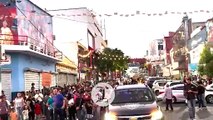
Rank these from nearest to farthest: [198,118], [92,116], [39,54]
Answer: [92,116], [198,118], [39,54]

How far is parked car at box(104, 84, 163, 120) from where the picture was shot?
44.2ft

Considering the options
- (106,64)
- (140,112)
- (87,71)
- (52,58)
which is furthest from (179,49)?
(140,112)

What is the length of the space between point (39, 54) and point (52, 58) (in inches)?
231

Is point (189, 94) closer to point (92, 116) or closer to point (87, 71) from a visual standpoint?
point (92, 116)

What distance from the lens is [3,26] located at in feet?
102

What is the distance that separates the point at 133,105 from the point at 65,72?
37734mm

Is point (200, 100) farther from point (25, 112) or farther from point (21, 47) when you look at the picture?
point (21, 47)

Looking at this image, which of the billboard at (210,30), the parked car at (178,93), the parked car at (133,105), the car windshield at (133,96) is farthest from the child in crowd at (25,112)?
the billboard at (210,30)

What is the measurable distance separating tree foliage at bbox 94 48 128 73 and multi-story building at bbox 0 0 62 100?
142ft

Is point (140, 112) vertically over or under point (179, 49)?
under

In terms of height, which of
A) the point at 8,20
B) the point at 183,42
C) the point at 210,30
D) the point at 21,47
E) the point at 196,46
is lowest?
the point at 21,47

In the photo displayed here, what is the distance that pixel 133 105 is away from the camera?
14.0 m

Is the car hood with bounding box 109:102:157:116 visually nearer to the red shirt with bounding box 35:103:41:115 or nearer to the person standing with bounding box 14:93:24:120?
the person standing with bounding box 14:93:24:120

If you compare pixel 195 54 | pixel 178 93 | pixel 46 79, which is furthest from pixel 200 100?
pixel 195 54
